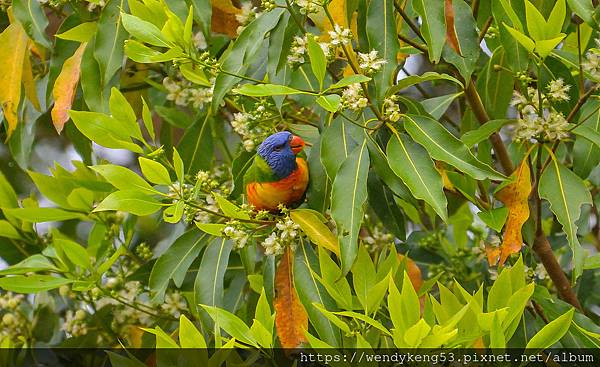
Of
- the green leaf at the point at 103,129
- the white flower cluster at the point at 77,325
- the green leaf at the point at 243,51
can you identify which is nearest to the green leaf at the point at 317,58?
the green leaf at the point at 243,51

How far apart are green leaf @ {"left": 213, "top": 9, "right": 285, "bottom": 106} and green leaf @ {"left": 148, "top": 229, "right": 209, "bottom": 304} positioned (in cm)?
37

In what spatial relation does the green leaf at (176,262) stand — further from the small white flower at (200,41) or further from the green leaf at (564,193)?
the green leaf at (564,193)

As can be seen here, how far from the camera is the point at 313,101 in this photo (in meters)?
1.70

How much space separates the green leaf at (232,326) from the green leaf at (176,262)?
13.0 inches

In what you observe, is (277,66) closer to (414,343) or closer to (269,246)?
(269,246)

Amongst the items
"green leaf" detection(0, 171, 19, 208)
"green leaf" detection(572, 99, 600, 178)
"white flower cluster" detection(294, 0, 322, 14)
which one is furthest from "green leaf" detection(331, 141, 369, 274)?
"green leaf" detection(0, 171, 19, 208)

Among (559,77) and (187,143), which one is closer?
(559,77)

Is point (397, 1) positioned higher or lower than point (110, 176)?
higher

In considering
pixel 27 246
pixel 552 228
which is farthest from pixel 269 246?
→ pixel 552 228

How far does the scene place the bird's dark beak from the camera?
164 centimetres

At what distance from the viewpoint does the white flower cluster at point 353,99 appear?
1.41m

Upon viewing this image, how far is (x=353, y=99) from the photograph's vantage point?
1.42 metres

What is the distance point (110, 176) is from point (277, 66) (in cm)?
35

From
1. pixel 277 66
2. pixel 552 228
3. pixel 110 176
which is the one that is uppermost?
pixel 277 66
